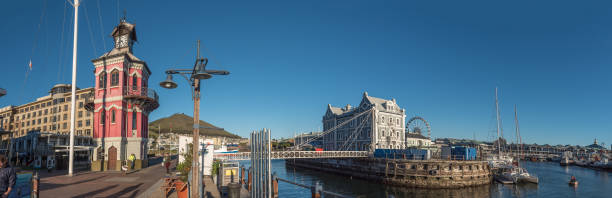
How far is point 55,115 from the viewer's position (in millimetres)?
74688

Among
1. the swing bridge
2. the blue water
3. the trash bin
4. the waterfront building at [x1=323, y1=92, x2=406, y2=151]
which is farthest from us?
the waterfront building at [x1=323, y1=92, x2=406, y2=151]

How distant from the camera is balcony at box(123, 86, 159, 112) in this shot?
35375 millimetres

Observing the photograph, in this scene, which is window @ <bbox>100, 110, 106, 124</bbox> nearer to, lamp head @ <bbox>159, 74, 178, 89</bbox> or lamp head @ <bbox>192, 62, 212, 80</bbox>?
lamp head @ <bbox>159, 74, 178, 89</bbox>

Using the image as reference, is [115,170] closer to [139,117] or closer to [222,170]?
[139,117]

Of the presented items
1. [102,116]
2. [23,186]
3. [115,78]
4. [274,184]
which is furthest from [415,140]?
[23,186]

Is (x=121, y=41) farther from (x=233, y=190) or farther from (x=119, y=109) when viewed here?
(x=233, y=190)

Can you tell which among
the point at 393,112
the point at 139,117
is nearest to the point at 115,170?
the point at 139,117

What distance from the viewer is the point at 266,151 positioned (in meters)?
9.93

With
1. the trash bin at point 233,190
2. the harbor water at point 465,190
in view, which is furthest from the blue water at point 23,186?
the harbor water at point 465,190

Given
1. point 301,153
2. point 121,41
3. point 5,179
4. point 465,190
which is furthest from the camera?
point 301,153

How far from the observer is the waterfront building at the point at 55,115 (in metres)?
72.2

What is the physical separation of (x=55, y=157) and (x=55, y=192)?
69.9 ft

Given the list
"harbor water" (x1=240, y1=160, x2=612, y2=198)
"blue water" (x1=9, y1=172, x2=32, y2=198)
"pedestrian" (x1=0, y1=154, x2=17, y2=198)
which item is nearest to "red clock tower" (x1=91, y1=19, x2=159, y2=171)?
"harbor water" (x1=240, y1=160, x2=612, y2=198)

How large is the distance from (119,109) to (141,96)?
252 centimetres
